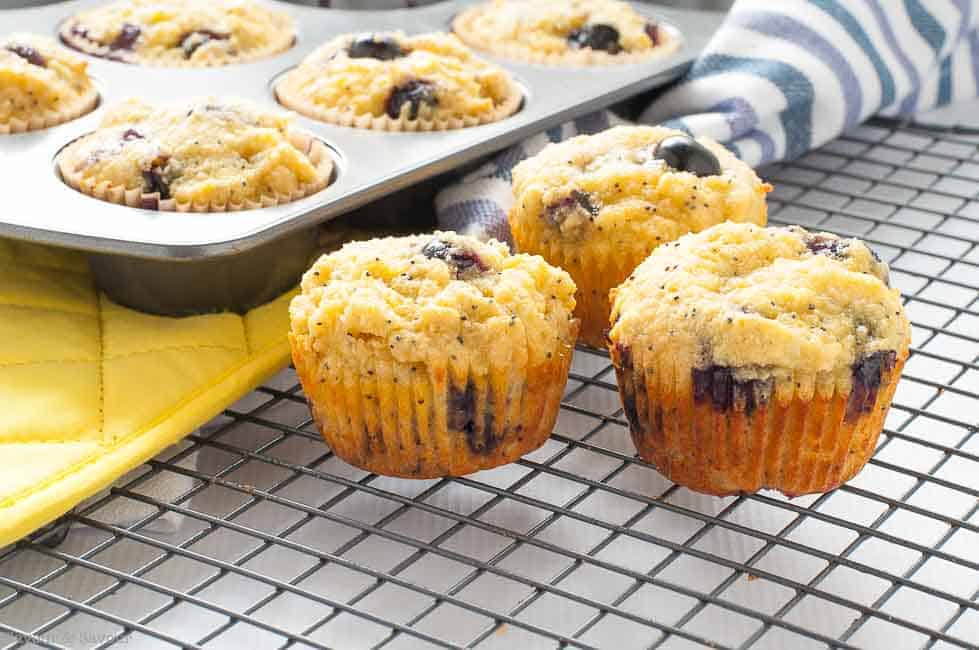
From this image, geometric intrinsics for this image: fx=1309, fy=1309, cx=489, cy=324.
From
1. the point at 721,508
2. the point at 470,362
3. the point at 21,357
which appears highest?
the point at 470,362

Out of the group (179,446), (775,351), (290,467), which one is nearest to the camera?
(775,351)

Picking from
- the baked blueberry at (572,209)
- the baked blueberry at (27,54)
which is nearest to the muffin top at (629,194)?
the baked blueberry at (572,209)

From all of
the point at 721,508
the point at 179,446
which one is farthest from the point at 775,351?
the point at 179,446

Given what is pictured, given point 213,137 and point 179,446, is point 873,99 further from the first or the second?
point 179,446

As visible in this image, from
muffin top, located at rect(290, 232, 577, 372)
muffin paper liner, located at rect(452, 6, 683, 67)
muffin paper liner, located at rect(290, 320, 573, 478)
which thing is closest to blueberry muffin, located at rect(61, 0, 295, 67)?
muffin paper liner, located at rect(452, 6, 683, 67)

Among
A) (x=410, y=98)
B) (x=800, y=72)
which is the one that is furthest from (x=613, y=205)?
(x=800, y=72)

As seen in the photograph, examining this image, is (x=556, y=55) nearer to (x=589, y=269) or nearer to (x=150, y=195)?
(x=589, y=269)

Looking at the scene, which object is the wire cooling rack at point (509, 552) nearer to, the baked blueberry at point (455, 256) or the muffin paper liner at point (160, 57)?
the baked blueberry at point (455, 256)
